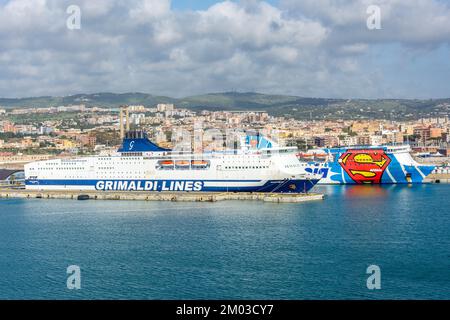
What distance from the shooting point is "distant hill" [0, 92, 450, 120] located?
4338 inches

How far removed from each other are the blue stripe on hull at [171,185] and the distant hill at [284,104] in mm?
82454

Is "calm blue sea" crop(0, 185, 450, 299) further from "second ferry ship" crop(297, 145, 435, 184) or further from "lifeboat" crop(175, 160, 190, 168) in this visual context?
"second ferry ship" crop(297, 145, 435, 184)

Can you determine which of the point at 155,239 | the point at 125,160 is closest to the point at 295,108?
the point at 125,160

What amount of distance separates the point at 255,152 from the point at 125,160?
19.0ft

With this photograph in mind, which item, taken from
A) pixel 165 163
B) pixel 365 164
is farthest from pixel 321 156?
pixel 165 163

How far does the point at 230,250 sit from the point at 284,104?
11372 centimetres

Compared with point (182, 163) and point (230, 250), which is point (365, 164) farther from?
point (230, 250)

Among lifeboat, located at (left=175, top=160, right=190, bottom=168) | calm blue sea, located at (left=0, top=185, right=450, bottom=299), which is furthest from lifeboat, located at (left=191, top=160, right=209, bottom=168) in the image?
calm blue sea, located at (left=0, top=185, right=450, bottom=299)

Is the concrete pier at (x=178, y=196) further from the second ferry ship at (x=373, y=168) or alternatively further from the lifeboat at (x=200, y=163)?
the second ferry ship at (x=373, y=168)

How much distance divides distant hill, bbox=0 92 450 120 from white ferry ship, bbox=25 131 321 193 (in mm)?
81943

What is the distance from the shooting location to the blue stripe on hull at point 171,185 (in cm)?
2311
